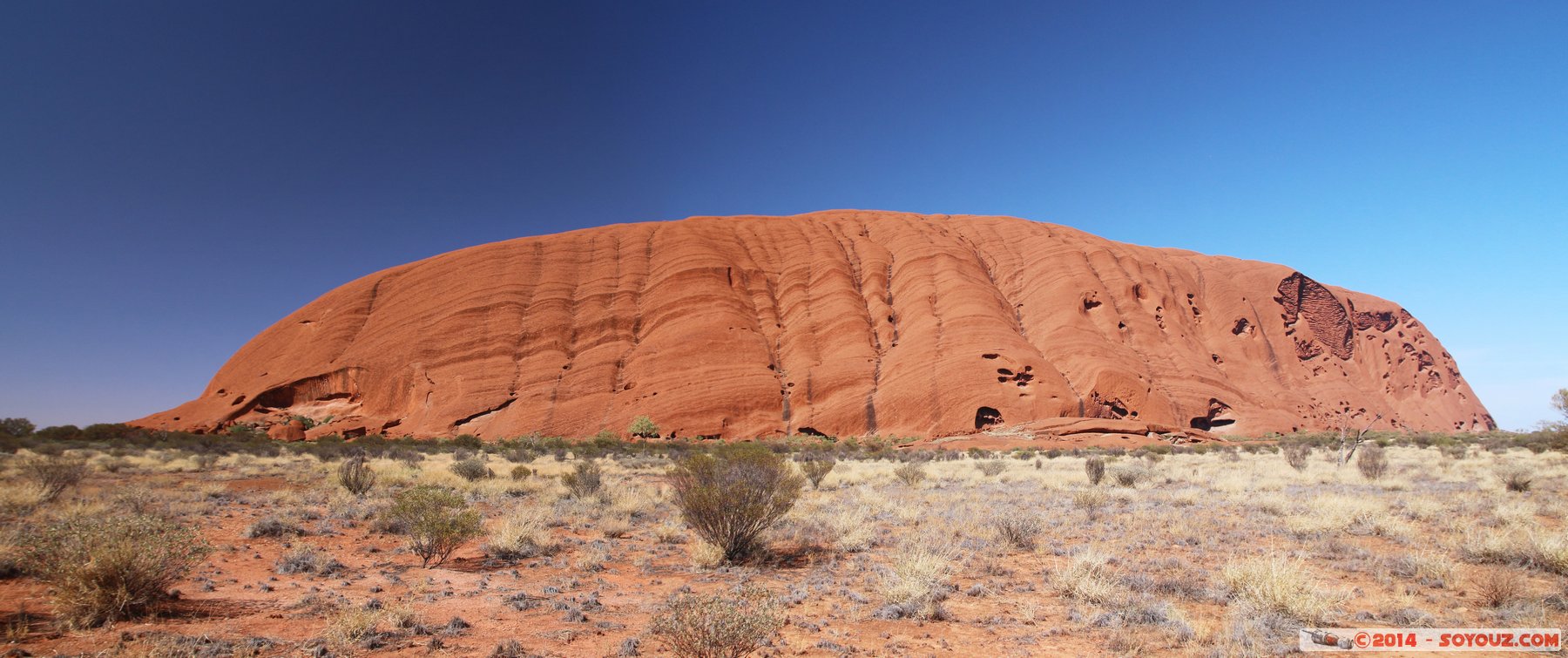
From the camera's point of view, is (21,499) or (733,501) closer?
(733,501)

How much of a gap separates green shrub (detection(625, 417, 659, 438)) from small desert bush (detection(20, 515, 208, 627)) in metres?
34.8

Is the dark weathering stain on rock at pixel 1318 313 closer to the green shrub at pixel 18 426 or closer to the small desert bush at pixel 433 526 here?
the small desert bush at pixel 433 526

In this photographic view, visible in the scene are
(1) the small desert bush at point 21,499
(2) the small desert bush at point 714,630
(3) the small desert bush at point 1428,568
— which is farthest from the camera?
(1) the small desert bush at point 21,499

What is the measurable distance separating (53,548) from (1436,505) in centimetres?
1812

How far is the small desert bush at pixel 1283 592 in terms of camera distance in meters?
5.34

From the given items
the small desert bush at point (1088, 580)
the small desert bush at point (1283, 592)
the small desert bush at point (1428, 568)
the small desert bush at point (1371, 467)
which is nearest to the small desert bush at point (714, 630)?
the small desert bush at point (1088, 580)

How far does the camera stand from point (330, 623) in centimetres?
502

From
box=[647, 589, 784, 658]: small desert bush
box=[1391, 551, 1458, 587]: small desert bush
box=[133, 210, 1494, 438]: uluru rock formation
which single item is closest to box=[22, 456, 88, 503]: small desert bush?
box=[647, 589, 784, 658]: small desert bush

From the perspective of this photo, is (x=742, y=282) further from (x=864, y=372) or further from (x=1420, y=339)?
(x=1420, y=339)

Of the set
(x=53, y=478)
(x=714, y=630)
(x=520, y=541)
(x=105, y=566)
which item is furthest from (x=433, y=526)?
(x=53, y=478)

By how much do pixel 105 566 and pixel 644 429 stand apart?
117ft

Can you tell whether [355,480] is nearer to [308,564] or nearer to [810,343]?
[308,564]

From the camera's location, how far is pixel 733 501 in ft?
26.9

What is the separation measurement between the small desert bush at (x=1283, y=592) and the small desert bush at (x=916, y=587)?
9.16 feet
